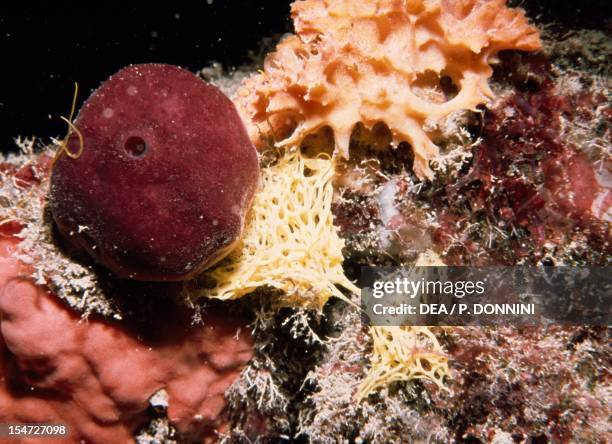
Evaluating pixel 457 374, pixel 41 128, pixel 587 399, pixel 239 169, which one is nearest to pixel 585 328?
pixel 587 399

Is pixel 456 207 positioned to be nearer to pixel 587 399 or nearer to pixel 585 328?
pixel 585 328

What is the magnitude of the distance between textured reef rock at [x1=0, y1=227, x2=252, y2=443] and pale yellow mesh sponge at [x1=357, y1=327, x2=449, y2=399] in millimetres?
908

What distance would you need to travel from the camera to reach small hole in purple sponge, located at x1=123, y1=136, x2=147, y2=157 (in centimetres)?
194

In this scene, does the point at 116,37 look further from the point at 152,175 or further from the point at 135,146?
the point at 152,175

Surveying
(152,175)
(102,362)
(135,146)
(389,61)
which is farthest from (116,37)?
(102,362)

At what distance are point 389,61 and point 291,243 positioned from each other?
123cm

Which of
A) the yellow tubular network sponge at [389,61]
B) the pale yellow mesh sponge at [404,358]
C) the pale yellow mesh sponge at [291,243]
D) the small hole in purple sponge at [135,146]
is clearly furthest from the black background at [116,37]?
the pale yellow mesh sponge at [404,358]

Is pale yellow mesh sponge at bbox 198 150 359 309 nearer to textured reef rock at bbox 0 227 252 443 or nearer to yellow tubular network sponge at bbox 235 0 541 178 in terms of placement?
yellow tubular network sponge at bbox 235 0 541 178

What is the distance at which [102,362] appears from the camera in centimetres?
242

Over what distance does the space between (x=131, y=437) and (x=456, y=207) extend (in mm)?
2729

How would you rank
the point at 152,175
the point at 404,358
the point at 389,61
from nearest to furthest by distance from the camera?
1. the point at 152,175
2. the point at 389,61
3. the point at 404,358

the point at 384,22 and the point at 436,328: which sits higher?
the point at 384,22

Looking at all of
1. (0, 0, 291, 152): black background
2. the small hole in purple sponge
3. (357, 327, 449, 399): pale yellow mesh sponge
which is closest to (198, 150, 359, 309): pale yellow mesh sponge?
(357, 327, 449, 399): pale yellow mesh sponge

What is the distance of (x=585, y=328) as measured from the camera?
2340 mm
